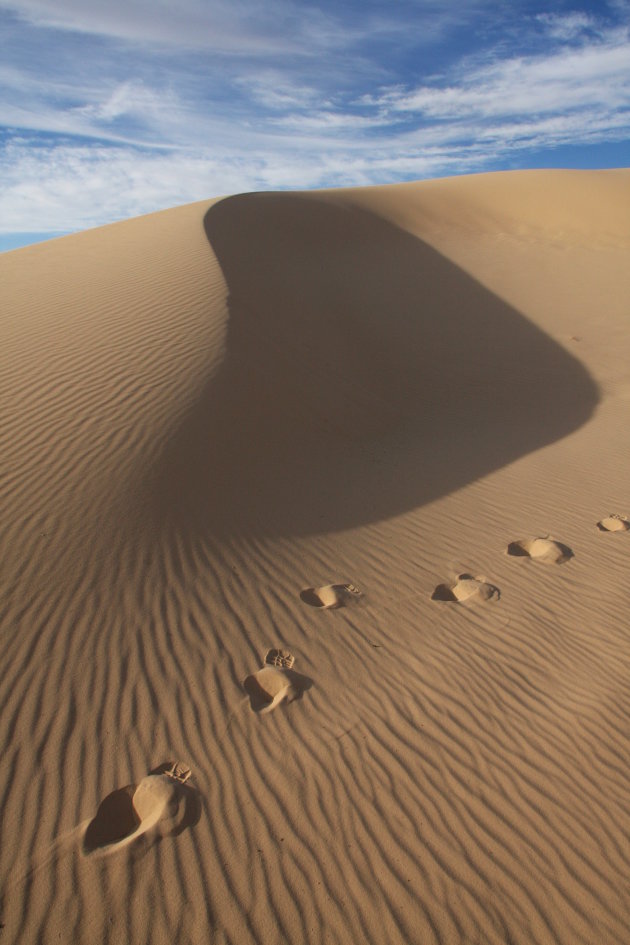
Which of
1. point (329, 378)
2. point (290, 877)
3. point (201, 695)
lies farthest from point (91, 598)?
point (329, 378)

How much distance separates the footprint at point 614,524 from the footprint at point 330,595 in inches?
123

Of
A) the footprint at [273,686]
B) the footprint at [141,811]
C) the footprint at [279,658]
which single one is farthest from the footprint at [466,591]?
the footprint at [141,811]

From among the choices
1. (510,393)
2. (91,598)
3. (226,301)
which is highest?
(226,301)

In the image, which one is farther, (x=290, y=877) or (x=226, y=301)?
(x=226, y=301)

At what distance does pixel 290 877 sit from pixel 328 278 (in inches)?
505

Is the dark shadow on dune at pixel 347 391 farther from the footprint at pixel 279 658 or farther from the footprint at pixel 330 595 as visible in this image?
the footprint at pixel 279 658

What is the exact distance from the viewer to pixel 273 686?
13.9 ft

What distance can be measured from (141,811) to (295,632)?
1.79 meters

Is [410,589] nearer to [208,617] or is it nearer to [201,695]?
[208,617]

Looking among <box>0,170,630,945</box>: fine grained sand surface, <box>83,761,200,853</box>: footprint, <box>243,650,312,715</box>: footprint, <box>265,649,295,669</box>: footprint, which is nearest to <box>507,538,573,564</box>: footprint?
<box>0,170,630,945</box>: fine grained sand surface

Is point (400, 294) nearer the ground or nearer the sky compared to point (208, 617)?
nearer the sky

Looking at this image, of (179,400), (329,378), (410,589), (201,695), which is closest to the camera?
(201,695)

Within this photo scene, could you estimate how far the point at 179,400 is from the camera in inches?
301

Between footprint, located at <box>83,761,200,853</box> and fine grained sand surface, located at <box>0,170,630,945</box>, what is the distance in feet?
0.05
